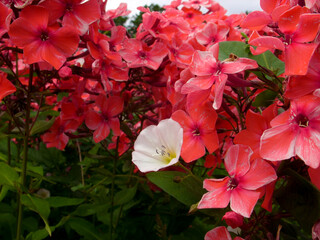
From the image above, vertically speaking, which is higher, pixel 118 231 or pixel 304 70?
pixel 304 70

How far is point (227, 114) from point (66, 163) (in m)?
1.08

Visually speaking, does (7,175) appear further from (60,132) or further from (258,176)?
(258,176)

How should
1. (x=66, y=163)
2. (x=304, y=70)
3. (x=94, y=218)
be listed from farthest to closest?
(x=66, y=163) < (x=94, y=218) < (x=304, y=70)

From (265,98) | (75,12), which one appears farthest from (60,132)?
(265,98)

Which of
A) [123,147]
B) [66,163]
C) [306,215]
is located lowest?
[66,163]

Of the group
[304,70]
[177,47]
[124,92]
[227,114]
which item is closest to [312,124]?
[304,70]

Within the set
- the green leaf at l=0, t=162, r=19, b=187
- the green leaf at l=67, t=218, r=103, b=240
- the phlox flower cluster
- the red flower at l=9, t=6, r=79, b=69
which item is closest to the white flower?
the phlox flower cluster

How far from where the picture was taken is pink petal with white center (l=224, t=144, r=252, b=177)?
0.50 meters

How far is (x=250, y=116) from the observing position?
56 centimetres

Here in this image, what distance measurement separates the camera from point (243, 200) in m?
0.48

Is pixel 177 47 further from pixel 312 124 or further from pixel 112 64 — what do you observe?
pixel 312 124

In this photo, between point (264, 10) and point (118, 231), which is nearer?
point (264, 10)

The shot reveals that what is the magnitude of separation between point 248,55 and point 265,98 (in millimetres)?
103

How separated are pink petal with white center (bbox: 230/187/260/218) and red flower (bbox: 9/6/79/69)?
42cm
